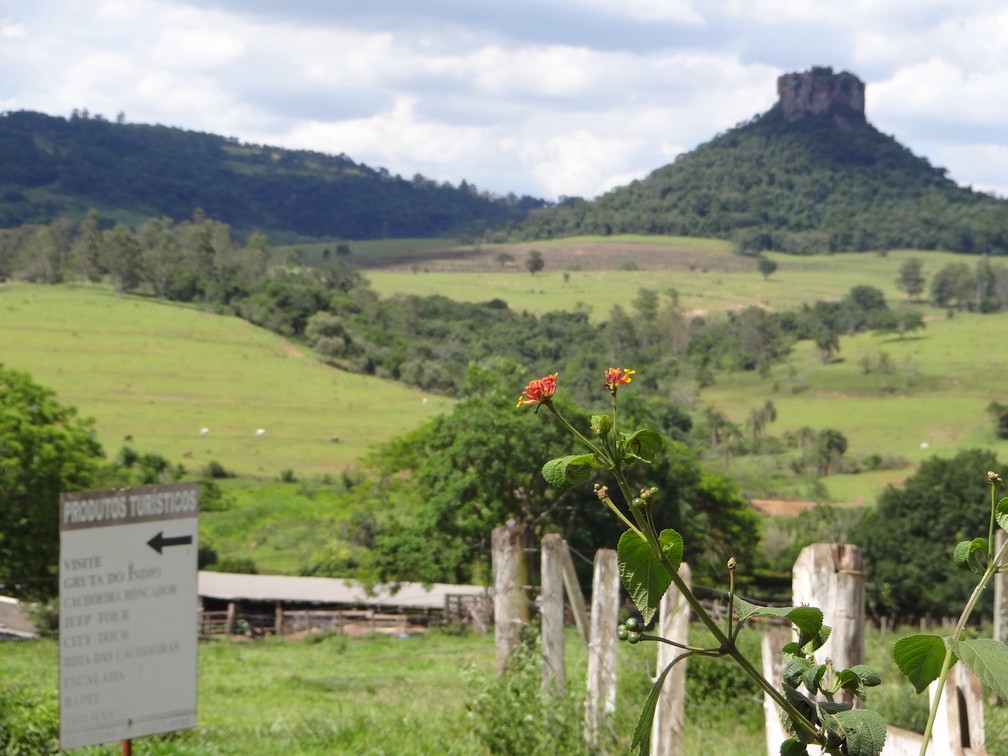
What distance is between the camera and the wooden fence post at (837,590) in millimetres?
3934

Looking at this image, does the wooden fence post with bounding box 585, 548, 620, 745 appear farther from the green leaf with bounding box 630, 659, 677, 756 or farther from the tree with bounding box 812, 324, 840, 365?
the tree with bounding box 812, 324, 840, 365

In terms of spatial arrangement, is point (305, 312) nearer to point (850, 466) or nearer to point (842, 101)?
point (850, 466)

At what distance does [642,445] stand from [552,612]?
556 cm

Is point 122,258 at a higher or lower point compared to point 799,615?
higher

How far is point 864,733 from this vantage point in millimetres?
1129

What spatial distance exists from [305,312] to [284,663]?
71.8 metres

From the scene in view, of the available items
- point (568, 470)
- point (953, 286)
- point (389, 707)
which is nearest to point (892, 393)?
point (953, 286)

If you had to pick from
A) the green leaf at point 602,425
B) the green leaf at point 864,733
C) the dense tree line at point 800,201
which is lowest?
the green leaf at point 864,733

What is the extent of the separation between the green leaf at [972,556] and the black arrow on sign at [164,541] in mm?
4292

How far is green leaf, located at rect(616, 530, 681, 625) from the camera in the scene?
1.10 meters

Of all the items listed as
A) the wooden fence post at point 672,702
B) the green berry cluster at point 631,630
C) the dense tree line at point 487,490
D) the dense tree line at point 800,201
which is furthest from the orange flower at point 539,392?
the dense tree line at point 800,201

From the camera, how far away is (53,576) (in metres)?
21.6

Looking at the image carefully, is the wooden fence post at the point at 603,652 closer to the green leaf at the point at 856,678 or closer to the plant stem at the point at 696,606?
the green leaf at the point at 856,678

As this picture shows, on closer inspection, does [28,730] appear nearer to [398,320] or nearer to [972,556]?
[972,556]
